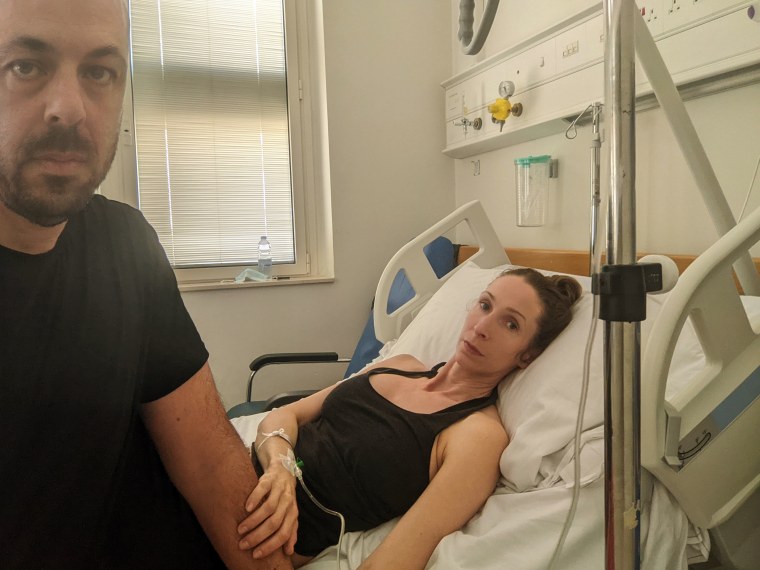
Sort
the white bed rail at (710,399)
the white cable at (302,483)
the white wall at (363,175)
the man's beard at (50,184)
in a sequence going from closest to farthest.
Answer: the man's beard at (50,184) → the white bed rail at (710,399) → the white cable at (302,483) → the white wall at (363,175)

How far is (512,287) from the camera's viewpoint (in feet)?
4.09

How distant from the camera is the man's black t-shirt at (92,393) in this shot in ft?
1.98

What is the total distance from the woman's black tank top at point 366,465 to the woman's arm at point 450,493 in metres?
0.05

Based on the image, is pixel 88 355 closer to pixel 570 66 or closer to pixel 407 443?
pixel 407 443

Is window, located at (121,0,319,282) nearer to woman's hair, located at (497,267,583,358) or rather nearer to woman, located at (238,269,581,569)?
woman, located at (238,269,581,569)

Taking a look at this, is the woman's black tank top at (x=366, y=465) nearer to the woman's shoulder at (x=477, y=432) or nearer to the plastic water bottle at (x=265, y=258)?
the woman's shoulder at (x=477, y=432)

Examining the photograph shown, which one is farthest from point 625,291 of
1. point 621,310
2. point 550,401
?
point 550,401

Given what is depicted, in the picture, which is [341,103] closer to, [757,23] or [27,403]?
[757,23]

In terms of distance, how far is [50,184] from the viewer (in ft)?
1.77

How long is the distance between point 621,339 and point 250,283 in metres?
1.91

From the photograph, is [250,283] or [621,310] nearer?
[621,310]

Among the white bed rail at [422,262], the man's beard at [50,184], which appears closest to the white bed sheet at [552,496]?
the white bed rail at [422,262]

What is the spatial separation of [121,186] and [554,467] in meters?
2.01

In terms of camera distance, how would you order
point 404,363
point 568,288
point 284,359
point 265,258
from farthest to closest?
1. point 265,258
2. point 284,359
3. point 404,363
4. point 568,288
